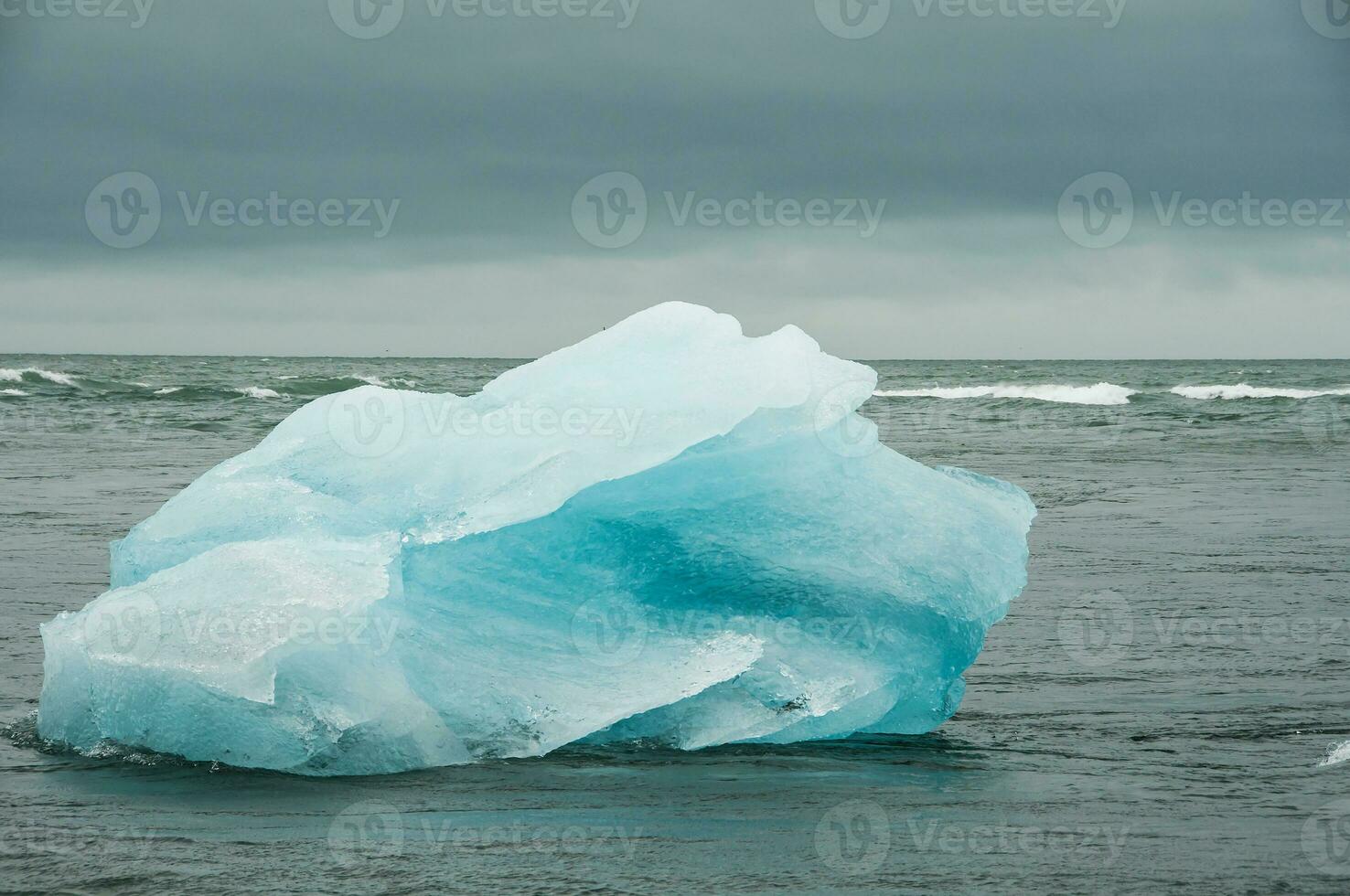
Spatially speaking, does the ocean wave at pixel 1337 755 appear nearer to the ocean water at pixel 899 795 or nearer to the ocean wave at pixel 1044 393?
the ocean water at pixel 899 795

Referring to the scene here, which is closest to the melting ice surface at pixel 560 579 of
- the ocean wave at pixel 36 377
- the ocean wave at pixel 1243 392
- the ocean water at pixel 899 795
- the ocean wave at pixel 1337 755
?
the ocean water at pixel 899 795

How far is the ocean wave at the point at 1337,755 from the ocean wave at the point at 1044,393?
3742 centimetres

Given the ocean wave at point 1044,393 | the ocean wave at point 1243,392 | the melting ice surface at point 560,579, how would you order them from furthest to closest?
the ocean wave at point 1044,393 < the ocean wave at point 1243,392 < the melting ice surface at point 560,579

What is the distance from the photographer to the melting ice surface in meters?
5.55

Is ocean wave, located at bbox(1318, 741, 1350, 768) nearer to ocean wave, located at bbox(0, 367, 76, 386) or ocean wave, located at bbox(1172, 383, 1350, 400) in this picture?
ocean wave, located at bbox(1172, 383, 1350, 400)

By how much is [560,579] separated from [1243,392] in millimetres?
43120

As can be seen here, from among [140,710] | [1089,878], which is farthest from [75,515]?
[1089,878]

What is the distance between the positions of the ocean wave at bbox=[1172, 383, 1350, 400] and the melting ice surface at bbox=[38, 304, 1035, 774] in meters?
39.2

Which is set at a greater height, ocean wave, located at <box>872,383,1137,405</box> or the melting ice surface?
ocean wave, located at <box>872,383,1137,405</box>

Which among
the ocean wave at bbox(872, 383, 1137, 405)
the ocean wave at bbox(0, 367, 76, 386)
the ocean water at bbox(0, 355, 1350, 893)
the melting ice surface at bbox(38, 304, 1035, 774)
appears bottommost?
the ocean water at bbox(0, 355, 1350, 893)

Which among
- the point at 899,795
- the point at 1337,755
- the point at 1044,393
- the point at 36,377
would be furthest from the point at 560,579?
the point at 36,377

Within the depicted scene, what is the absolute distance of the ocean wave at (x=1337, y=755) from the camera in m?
5.63

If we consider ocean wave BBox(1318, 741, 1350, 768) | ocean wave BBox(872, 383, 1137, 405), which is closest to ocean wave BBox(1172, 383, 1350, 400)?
→ ocean wave BBox(872, 383, 1137, 405)

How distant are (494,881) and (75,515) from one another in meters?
10.5
